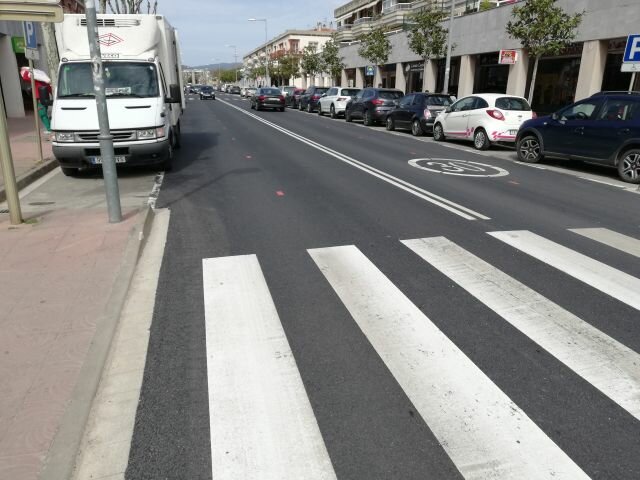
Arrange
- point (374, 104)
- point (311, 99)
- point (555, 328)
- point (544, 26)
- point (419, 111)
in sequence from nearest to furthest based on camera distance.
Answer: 1. point (555, 328)
2. point (544, 26)
3. point (419, 111)
4. point (374, 104)
5. point (311, 99)

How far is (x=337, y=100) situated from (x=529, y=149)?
17.7 m

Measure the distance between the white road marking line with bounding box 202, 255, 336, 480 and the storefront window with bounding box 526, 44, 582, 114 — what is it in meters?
23.7

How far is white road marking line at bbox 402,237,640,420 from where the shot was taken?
10.7 ft

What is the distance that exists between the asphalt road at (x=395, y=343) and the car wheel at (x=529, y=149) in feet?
18.1

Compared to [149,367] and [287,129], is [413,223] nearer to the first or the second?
[149,367]

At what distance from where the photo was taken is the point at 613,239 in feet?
20.9

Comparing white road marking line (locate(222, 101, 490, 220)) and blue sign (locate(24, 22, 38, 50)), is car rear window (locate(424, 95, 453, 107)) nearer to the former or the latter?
white road marking line (locate(222, 101, 490, 220))

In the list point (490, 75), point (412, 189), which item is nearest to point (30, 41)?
point (412, 189)

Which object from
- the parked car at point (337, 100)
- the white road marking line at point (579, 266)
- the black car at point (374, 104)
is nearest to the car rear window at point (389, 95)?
the black car at point (374, 104)

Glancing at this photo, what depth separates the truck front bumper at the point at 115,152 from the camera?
915 centimetres

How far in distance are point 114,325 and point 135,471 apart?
62.8 inches

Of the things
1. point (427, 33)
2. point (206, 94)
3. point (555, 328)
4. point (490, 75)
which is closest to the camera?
point (555, 328)

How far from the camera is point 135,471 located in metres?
2.54

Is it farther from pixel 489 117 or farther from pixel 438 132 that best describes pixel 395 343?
pixel 438 132
